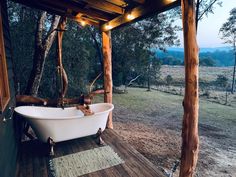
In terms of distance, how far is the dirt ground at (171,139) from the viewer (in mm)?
3413

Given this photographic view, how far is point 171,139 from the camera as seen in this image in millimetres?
4555

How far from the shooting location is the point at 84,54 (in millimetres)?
7613

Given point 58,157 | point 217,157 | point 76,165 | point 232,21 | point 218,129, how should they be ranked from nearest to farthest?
point 76,165, point 58,157, point 217,157, point 218,129, point 232,21

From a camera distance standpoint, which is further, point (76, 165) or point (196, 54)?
point (76, 165)

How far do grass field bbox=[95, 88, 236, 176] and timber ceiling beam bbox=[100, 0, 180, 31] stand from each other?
2.63 metres

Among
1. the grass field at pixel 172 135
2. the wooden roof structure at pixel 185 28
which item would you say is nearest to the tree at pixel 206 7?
the grass field at pixel 172 135

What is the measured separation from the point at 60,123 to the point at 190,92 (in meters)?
Answer: 1.91

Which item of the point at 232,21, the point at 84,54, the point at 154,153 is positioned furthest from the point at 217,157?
the point at 232,21

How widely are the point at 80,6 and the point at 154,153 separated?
322 cm

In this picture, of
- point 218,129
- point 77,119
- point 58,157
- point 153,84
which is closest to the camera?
point 58,157

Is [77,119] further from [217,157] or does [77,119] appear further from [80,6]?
[217,157]

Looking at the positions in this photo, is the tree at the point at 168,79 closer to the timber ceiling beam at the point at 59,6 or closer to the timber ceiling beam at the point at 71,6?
the timber ceiling beam at the point at 59,6

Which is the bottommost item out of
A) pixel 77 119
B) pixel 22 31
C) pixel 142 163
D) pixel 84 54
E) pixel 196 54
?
pixel 142 163

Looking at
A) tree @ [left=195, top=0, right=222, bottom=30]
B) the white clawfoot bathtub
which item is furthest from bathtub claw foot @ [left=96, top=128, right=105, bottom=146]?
tree @ [left=195, top=0, right=222, bottom=30]
